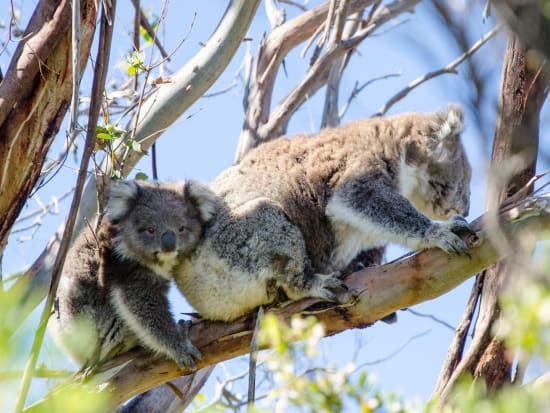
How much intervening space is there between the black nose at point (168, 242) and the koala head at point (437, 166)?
166 centimetres

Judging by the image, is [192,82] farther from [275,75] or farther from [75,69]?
[275,75]

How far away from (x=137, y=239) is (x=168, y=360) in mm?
683

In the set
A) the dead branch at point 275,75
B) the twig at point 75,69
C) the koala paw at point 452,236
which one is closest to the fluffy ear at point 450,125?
the dead branch at point 275,75

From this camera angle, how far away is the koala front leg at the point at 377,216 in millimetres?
4480

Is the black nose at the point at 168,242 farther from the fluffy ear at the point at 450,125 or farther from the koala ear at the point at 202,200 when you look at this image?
the fluffy ear at the point at 450,125

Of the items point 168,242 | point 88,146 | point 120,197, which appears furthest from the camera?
point 120,197

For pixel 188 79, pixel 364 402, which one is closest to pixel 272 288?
pixel 188 79

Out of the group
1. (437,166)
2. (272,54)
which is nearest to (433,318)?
→ (437,166)

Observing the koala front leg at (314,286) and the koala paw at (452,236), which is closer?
the koala paw at (452,236)

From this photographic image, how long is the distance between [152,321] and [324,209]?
1298 mm

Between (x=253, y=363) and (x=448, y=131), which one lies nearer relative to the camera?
(x=253, y=363)

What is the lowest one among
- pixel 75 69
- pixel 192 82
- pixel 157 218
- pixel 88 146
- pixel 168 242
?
pixel 168 242

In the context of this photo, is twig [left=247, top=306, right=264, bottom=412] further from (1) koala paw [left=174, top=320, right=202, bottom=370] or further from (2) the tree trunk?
(2) the tree trunk

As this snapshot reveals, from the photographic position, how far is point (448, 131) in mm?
5383
